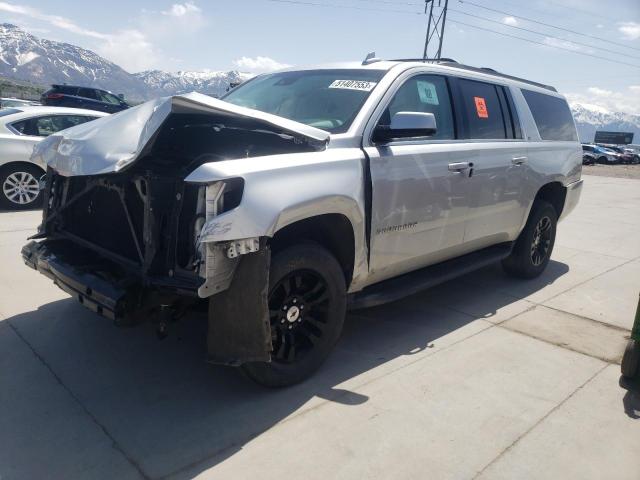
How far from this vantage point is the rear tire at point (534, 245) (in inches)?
214

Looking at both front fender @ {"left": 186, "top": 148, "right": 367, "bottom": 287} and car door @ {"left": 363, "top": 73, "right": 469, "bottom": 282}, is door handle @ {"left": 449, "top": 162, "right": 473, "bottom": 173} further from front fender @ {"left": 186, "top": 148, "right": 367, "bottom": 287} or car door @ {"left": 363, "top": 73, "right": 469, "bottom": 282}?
front fender @ {"left": 186, "top": 148, "right": 367, "bottom": 287}

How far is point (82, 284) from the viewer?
2.90 m

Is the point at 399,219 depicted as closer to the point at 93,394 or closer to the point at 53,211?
the point at 93,394

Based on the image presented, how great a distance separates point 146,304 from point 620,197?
1629 centimetres

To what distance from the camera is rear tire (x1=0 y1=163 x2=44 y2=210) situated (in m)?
7.69

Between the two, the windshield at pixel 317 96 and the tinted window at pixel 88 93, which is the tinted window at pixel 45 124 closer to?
the windshield at pixel 317 96

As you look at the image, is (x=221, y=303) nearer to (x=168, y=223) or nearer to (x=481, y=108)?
(x=168, y=223)

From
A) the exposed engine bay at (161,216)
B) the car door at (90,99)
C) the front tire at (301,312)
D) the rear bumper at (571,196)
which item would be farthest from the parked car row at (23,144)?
the car door at (90,99)

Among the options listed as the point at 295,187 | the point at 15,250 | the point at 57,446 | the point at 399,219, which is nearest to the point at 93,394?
the point at 57,446

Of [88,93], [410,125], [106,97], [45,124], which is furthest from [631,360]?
[88,93]

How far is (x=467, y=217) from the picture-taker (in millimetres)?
4277

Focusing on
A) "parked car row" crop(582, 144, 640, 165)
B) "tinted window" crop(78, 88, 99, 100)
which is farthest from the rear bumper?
"parked car row" crop(582, 144, 640, 165)

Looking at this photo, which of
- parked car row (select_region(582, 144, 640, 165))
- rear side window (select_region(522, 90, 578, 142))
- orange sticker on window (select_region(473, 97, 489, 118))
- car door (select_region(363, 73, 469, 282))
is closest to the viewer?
car door (select_region(363, 73, 469, 282))

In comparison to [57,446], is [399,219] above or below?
above
